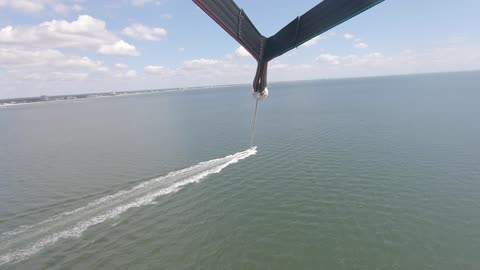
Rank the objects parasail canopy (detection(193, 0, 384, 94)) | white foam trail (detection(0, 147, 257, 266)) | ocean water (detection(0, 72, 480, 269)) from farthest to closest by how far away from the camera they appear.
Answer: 1. white foam trail (detection(0, 147, 257, 266))
2. ocean water (detection(0, 72, 480, 269))
3. parasail canopy (detection(193, 0, 384, 94))

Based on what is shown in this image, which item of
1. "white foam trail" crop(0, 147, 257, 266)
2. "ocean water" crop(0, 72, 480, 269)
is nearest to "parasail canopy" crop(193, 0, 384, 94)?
"ocean water" crop(0, 72, 480, 269)

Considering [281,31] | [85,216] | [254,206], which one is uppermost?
[281,31]

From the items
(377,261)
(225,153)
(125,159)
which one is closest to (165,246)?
(377,261)

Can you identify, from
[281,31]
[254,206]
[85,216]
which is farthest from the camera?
[254,206]

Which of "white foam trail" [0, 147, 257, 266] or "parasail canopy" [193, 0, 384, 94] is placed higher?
"parasail canopy" [193, 0, 384, 94]

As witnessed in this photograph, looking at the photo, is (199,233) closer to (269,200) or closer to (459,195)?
(269,200)

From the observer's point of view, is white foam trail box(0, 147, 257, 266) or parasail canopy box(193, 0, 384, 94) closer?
parasail canopy box(193, 0, 384, 94)

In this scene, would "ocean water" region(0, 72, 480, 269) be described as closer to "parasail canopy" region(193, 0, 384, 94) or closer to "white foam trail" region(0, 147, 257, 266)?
"white foam trail" region(0, 147, 257, 266)

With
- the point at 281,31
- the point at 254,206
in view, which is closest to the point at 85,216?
the point at 254,206

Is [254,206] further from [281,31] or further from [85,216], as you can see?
[281,31]
